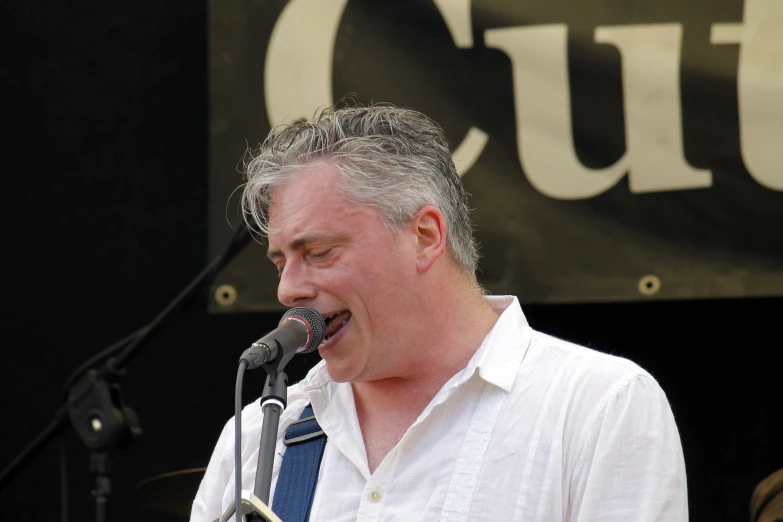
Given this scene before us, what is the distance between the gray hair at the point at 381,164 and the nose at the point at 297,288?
0.15 metres

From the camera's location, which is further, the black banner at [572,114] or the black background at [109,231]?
the black background at [109,231]

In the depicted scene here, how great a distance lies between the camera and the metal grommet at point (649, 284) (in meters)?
3.14

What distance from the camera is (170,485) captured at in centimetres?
285

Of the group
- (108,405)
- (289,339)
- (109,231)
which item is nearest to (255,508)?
(289,339)

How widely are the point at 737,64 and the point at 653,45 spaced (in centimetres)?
24

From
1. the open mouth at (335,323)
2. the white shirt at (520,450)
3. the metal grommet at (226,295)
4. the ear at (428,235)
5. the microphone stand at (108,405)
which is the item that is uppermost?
the ear at (428,235)

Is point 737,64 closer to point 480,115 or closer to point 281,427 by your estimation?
point 480,115

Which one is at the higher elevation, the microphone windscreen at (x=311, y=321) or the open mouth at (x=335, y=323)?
the microphone windscreen at (x=311, y=321)

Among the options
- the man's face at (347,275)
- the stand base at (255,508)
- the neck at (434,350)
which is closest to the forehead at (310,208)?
the man's face at (347,275)

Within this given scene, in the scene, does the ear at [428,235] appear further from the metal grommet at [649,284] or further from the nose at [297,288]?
the metal grommet at [649,284]

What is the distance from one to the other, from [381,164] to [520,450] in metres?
0.63

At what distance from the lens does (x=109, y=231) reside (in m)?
3.60

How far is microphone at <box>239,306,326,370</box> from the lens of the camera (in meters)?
1.75

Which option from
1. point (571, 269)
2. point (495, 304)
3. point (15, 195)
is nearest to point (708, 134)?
point (571, 269)
